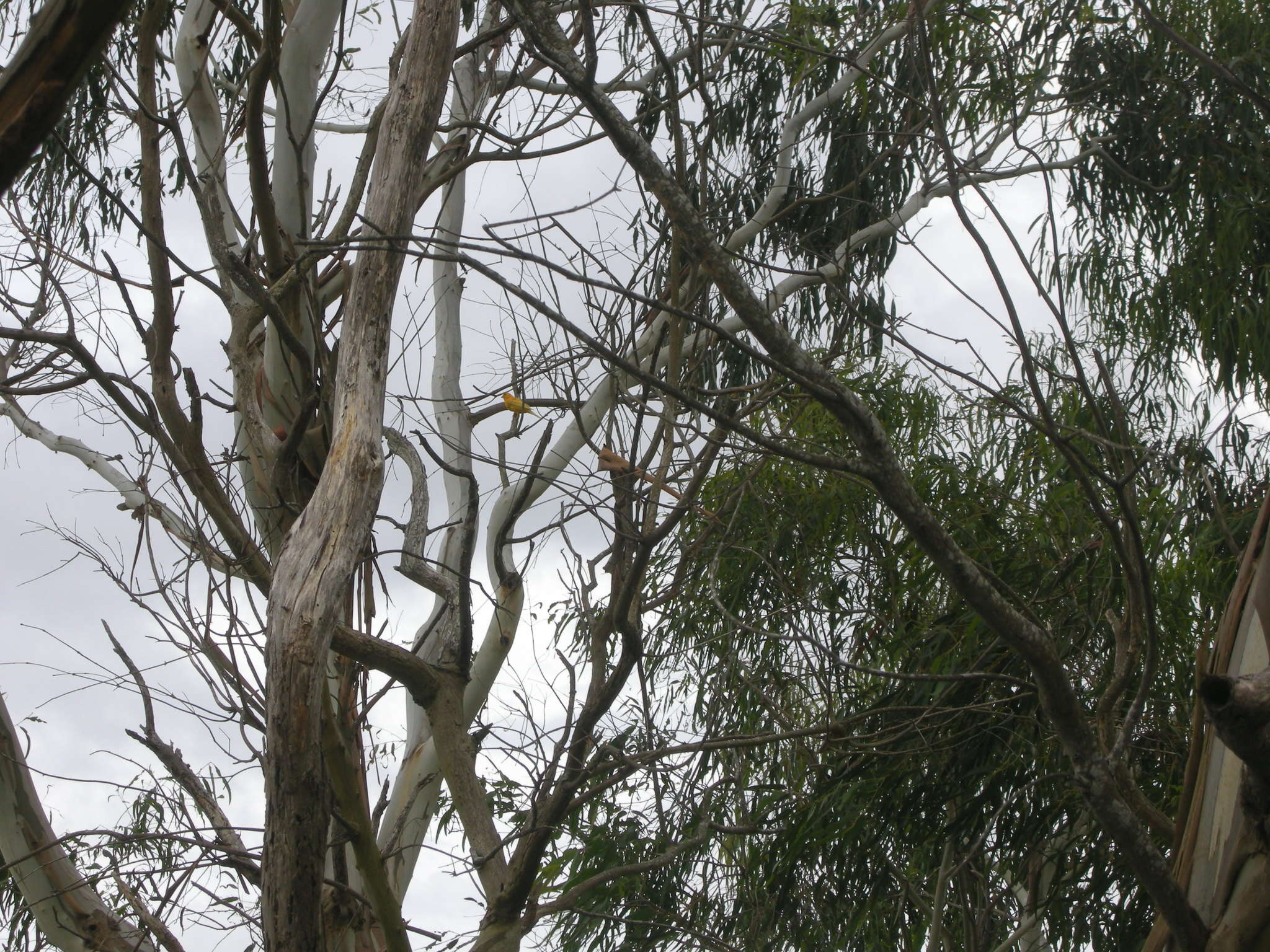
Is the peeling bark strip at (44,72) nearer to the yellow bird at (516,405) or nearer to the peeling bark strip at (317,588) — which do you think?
the peeling bark strip at (317,588)

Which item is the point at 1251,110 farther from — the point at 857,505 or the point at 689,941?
the point at 689,941

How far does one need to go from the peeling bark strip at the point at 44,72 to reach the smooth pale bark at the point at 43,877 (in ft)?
6.39

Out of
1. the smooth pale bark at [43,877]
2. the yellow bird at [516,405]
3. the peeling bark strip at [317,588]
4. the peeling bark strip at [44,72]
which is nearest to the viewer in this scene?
the peeling bark strip at [44,72]

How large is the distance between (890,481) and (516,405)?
1046 millimetres

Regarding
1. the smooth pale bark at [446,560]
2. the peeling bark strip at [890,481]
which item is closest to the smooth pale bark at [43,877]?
the smooth pale bark at [446,560]

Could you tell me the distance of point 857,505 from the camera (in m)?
2.57

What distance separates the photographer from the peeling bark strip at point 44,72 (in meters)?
0.55

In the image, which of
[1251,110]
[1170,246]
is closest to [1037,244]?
[1170,246]

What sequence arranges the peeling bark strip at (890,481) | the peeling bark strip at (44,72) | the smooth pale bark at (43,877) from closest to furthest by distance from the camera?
the peeling bark strip at (44,72) → the peeling bark strip at (890,481) → the smooth pale bark at (43,877)

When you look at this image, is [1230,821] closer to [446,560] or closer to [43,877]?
[446,560]

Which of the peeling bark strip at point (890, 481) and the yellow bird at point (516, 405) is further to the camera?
the yellow bird at point (516, 405)

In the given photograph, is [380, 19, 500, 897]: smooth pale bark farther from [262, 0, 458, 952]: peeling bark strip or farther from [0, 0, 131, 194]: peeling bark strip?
[0, 0, 131, 194]: peeling bark strip

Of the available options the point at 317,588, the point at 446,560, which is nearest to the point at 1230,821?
the point at 317,588

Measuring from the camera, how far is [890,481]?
956 millimetres
